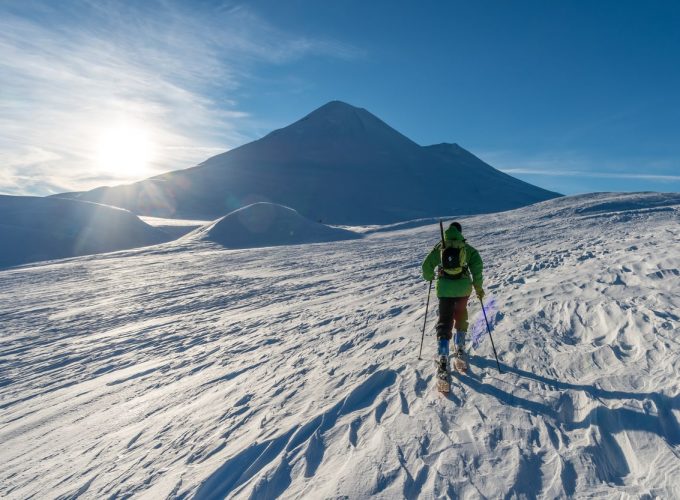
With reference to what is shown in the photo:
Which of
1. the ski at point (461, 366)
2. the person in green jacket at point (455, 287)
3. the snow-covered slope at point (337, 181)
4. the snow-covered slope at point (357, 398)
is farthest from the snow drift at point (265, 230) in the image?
the snow-covered slope at point (337, 181)

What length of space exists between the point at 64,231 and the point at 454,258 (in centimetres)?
4949

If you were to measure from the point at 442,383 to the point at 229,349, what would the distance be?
4503 millimetres

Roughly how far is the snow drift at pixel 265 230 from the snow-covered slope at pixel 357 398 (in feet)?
70.3

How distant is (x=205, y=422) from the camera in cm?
513

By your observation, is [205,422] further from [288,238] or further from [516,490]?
[288,238]

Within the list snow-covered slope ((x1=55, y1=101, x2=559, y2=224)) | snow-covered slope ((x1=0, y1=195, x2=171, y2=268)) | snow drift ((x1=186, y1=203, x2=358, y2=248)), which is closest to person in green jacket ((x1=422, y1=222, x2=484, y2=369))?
snow drift ((x1=186, y1=203, x2=358, y2=248))

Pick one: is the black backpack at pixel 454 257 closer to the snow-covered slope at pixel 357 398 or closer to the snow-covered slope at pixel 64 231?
the snow-covered slope at pixel 357 398

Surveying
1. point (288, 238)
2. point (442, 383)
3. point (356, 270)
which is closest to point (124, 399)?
point (442, 383)

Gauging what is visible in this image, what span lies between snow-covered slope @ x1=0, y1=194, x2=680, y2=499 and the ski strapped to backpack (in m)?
1.39

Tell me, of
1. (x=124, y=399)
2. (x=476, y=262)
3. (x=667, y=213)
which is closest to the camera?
(x=476, y=262)

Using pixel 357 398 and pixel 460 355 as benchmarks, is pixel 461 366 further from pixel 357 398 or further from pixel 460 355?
pixel 357 398

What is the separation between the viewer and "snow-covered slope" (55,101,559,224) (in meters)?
88.2

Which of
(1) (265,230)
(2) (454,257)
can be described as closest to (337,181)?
(1) (265,230)

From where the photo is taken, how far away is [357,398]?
509cm
